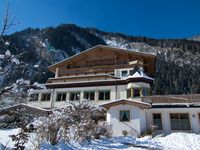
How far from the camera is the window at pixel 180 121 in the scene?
85.9 feet

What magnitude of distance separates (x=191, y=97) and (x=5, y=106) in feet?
80.0

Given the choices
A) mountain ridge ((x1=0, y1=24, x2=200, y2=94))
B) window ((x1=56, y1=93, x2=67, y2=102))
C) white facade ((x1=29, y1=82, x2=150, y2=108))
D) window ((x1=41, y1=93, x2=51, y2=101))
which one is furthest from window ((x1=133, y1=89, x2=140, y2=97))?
mountain ridge ((x1=0, y1=24, x2=200, y2=94))

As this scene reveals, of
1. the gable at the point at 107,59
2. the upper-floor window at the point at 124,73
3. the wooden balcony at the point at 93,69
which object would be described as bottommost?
the upper-floor window at the point at 124,73

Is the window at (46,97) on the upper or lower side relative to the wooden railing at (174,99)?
upper

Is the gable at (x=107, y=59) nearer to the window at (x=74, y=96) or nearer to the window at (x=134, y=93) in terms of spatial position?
the window at (x=134, y=93)

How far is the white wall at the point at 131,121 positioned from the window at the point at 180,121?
345 cm

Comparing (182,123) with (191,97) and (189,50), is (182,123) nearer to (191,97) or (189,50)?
(191,97)

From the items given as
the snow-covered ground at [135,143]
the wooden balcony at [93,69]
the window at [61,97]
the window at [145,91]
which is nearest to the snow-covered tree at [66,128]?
the snow-covered ground at [135,143]

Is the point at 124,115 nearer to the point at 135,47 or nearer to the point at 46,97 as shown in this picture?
the point at 46,97

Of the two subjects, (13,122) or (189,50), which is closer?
(13,122)

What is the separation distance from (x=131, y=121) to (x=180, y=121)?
5.70 metres

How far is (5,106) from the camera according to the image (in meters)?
7.28

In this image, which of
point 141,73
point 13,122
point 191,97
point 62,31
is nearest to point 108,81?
point 141,73

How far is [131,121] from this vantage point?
25.8 meters
